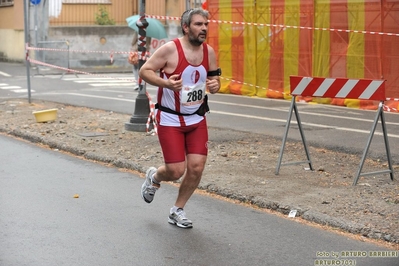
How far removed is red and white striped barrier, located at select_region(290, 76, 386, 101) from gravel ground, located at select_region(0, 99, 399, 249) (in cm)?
92

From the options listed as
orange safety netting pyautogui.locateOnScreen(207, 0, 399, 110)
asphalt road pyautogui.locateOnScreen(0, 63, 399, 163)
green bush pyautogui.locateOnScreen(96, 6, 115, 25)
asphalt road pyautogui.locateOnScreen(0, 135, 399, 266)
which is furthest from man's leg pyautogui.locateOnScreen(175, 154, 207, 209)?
green bush pyautogui.locateOnScreen(96, 6, 115, 25)

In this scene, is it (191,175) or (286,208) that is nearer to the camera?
(191,175)

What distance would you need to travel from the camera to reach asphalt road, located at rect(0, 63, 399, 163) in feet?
40.4

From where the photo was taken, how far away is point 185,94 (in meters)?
6.96

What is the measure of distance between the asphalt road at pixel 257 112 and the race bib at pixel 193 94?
427cm

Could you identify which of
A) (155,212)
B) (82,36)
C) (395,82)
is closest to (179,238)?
(155,212)

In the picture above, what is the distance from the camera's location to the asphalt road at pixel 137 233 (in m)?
6.07

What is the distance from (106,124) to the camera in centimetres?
1417

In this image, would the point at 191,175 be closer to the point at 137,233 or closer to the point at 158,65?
the point at 137,233

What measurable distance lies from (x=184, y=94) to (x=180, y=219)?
3.49 feet

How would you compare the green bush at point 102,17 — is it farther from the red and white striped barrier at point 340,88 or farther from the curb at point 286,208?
the red and white striped barrier at point 340,88

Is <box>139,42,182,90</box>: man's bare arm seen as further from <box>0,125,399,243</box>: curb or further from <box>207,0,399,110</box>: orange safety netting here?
<box>207,0,399,110</box>: orange safety netting

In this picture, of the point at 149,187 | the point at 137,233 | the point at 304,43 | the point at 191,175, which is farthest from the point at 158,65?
the point at 304,43

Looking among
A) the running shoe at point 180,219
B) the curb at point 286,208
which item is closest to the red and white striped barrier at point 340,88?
the curb at point 286,208
